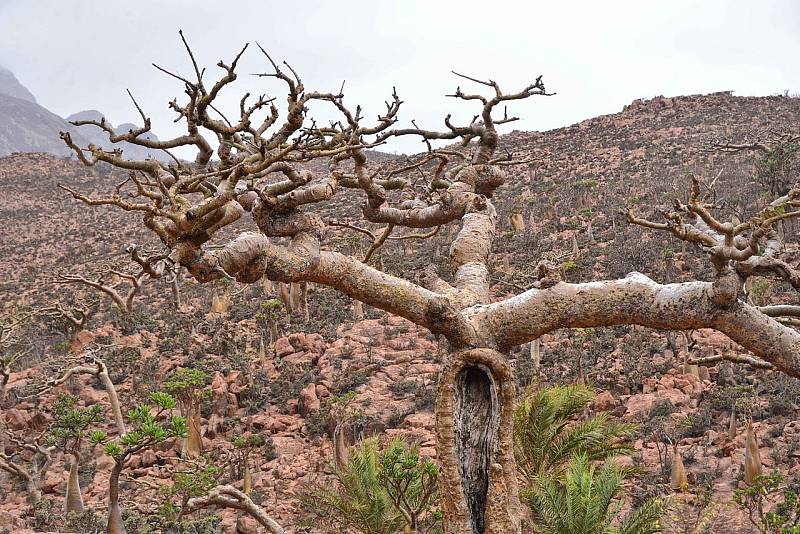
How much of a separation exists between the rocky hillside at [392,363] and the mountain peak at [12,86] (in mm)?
188737

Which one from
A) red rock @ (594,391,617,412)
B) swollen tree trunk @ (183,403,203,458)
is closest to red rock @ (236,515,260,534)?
swollen tree trunk @ (183,403,203,458)

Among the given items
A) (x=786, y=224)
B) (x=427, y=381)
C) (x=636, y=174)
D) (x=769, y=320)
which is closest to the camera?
(x=769, y=320)

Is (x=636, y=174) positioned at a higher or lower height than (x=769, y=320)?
higher

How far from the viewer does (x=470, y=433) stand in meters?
3.71

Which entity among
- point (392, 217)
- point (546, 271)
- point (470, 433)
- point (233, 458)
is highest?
point (392, 217)

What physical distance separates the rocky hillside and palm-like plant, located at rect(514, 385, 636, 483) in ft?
4.49

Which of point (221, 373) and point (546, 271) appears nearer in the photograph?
Result: point (546, 271)

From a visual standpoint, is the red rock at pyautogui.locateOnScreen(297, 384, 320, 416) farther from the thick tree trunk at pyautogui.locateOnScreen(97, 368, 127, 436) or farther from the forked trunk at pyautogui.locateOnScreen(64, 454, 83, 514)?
the forked trunk at pyautogui.locateOnScreen(64, 454, 83, 514)

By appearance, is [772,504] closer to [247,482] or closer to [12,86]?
[247,482]

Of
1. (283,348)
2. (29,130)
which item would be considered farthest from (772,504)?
(29,130)

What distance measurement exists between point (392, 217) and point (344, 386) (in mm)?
8964

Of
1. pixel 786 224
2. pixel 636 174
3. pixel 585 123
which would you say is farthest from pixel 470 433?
pixel 585 123

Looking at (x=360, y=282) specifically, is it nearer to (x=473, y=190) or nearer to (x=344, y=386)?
(x=473, y=190)

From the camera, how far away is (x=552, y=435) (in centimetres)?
741
